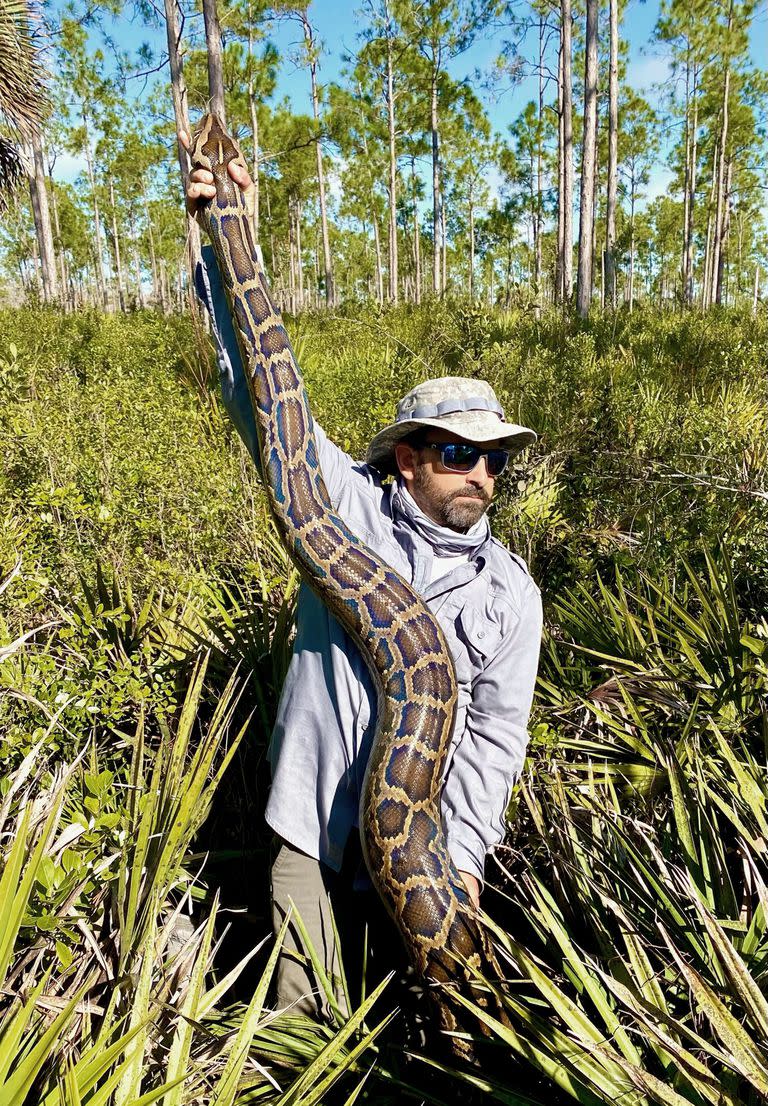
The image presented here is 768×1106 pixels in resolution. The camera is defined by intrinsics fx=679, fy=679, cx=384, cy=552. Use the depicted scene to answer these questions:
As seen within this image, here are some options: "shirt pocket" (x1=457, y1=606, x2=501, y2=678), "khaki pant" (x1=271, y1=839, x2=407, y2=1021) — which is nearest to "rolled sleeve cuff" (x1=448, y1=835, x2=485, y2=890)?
"khaki pant" (x1=271, y1=839, x2=407, y2=1021)

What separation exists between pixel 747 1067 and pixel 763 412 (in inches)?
256

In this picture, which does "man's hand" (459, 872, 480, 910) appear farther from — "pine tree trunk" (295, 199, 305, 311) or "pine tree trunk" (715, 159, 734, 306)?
"pine tree trunk" (295, 199, 305, 311)

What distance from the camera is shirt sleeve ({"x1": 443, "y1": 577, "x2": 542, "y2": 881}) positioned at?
2.78 meters

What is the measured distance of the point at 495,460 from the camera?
3.02m

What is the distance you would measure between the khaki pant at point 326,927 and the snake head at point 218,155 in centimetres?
296

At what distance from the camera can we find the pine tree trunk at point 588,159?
18562 millimetres

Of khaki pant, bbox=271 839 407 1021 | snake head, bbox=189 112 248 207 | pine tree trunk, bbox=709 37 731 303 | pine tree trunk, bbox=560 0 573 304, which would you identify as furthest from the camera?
pine tree trunk, bbox=709 37 731 303

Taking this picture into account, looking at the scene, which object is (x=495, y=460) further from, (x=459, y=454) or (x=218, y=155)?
(x=218, y=155)

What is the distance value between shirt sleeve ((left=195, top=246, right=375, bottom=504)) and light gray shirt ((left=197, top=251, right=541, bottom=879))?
1.11 feet

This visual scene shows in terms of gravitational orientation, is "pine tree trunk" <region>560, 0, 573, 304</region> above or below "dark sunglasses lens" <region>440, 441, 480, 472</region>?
above

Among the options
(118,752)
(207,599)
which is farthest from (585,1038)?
(207,599)

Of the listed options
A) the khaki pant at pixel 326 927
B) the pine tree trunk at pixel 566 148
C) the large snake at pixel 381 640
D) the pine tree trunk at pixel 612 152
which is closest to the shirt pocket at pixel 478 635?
the large snake at pixel 381 640

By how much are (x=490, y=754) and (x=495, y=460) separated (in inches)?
49.6

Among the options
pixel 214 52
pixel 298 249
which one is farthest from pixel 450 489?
pixel 298 249
